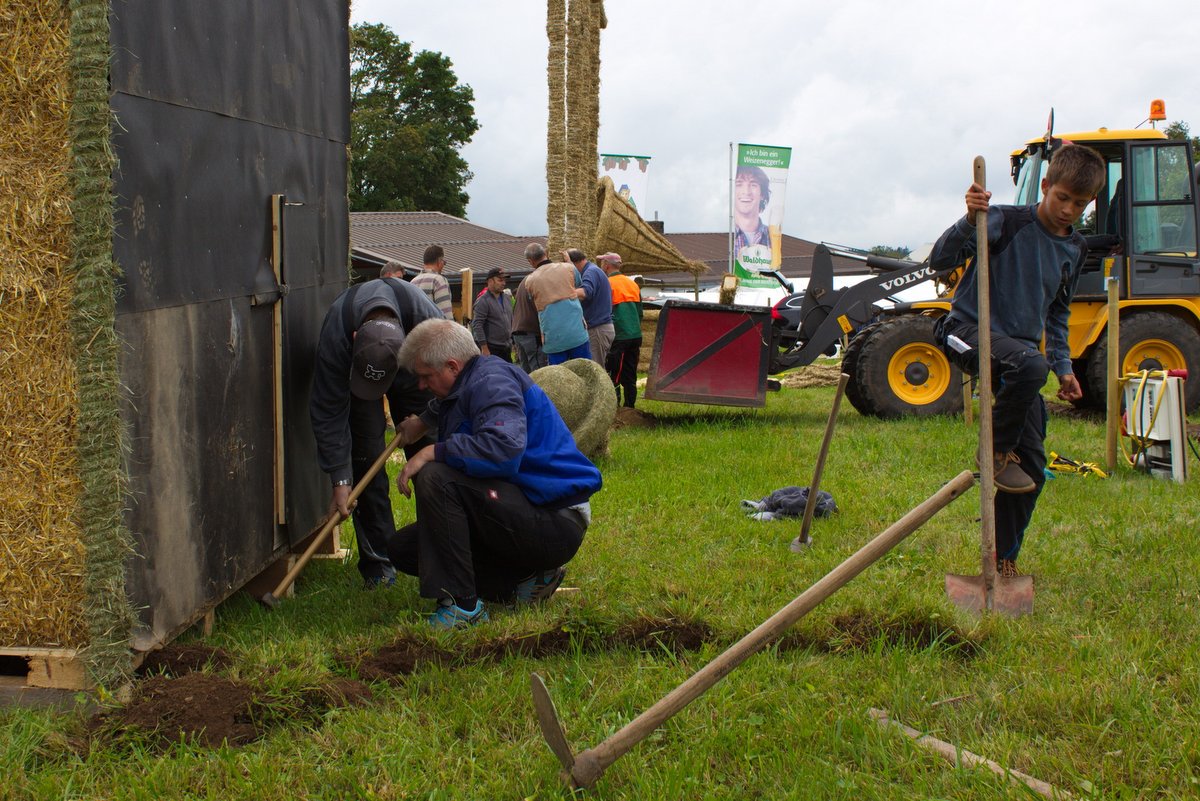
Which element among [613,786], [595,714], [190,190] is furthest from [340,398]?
[613,786]

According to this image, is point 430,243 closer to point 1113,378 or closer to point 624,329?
point 624,329

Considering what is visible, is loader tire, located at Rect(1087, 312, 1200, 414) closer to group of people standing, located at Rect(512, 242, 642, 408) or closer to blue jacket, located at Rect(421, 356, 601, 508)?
group of people standing, located at Rect(512, 242, 642, 408)

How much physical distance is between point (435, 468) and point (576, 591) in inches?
36.7

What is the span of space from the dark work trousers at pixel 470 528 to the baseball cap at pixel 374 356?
2.13 ft

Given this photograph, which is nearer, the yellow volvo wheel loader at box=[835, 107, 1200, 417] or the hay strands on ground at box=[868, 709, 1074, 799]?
the hay strands on ground at box=[868, 709, 1074, 799]

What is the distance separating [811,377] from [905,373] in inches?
211

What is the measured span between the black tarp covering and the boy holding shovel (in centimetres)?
294

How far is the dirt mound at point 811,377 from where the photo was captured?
16609 millimetres

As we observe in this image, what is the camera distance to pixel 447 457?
451 centimetres

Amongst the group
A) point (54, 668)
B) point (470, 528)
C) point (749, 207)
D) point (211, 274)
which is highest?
point (749, 207)

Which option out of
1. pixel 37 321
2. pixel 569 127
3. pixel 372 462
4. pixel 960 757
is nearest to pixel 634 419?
pixel 569 127

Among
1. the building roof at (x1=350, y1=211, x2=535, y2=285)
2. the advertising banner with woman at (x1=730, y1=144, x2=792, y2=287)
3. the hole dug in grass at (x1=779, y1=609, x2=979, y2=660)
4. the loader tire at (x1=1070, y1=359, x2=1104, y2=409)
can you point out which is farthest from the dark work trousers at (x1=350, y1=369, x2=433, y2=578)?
the advertising banner with woman at (x1=730, y1=144, x2=792, y2=287)

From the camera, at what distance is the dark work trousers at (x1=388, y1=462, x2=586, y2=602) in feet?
14.9

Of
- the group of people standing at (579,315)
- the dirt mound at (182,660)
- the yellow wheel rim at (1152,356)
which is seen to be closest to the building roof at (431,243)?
the group of people standing at (579,315)
